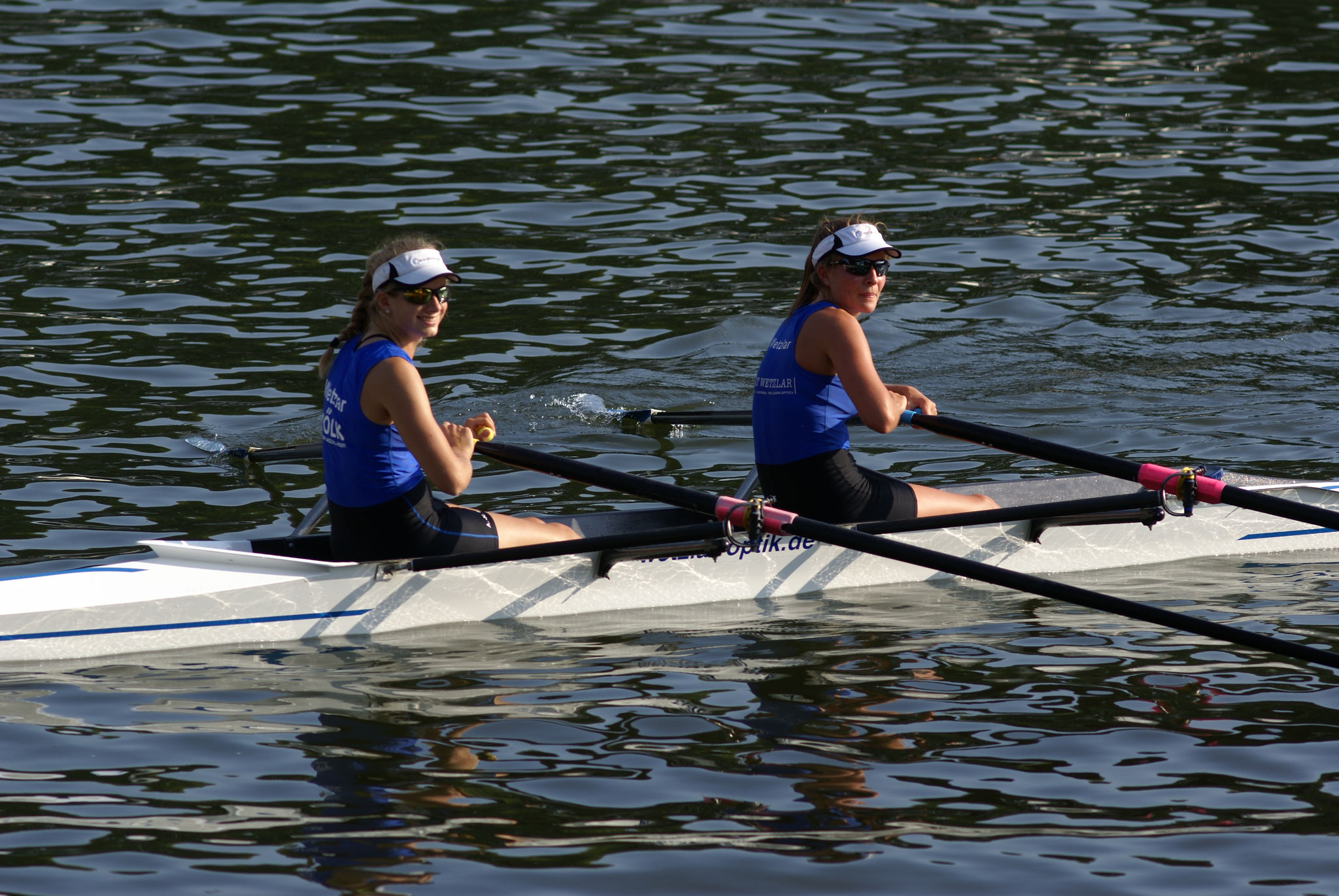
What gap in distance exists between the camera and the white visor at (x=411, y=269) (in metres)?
6.36

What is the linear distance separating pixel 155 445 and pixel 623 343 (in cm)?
353

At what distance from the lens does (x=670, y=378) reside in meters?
11.0

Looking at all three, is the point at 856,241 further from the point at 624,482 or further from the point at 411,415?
the point at 411,415

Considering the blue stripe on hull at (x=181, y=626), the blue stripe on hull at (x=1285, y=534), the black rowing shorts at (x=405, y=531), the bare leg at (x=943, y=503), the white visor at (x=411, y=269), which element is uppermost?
the white visor at (x=411, y=269)

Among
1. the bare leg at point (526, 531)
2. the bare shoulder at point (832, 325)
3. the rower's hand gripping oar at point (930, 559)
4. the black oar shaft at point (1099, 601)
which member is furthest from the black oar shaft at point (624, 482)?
the bare shoulder at point (832, 325)

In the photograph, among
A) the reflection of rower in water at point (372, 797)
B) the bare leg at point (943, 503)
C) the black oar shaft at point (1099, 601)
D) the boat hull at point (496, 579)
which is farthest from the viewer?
the bare leg at point (943, 503)

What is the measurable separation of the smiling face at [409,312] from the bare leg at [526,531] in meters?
1.01

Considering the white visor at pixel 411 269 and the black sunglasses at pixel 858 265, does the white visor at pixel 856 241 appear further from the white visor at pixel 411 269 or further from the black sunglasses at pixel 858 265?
the white visor at pixel 411 269

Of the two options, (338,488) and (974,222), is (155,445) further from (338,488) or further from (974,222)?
(974,222)

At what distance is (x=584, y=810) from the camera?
5285 mm

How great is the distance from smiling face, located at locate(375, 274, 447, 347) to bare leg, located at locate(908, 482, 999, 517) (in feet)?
8.36

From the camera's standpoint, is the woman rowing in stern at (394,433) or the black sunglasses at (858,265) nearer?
the woman rowing in stern at (394,433)

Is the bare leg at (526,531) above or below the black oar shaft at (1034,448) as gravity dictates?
below

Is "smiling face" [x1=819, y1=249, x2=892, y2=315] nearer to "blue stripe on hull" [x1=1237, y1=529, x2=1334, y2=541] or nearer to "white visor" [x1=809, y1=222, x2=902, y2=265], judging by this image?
"white visor" [x1=809, y1=222, x2=902, y2=265]
